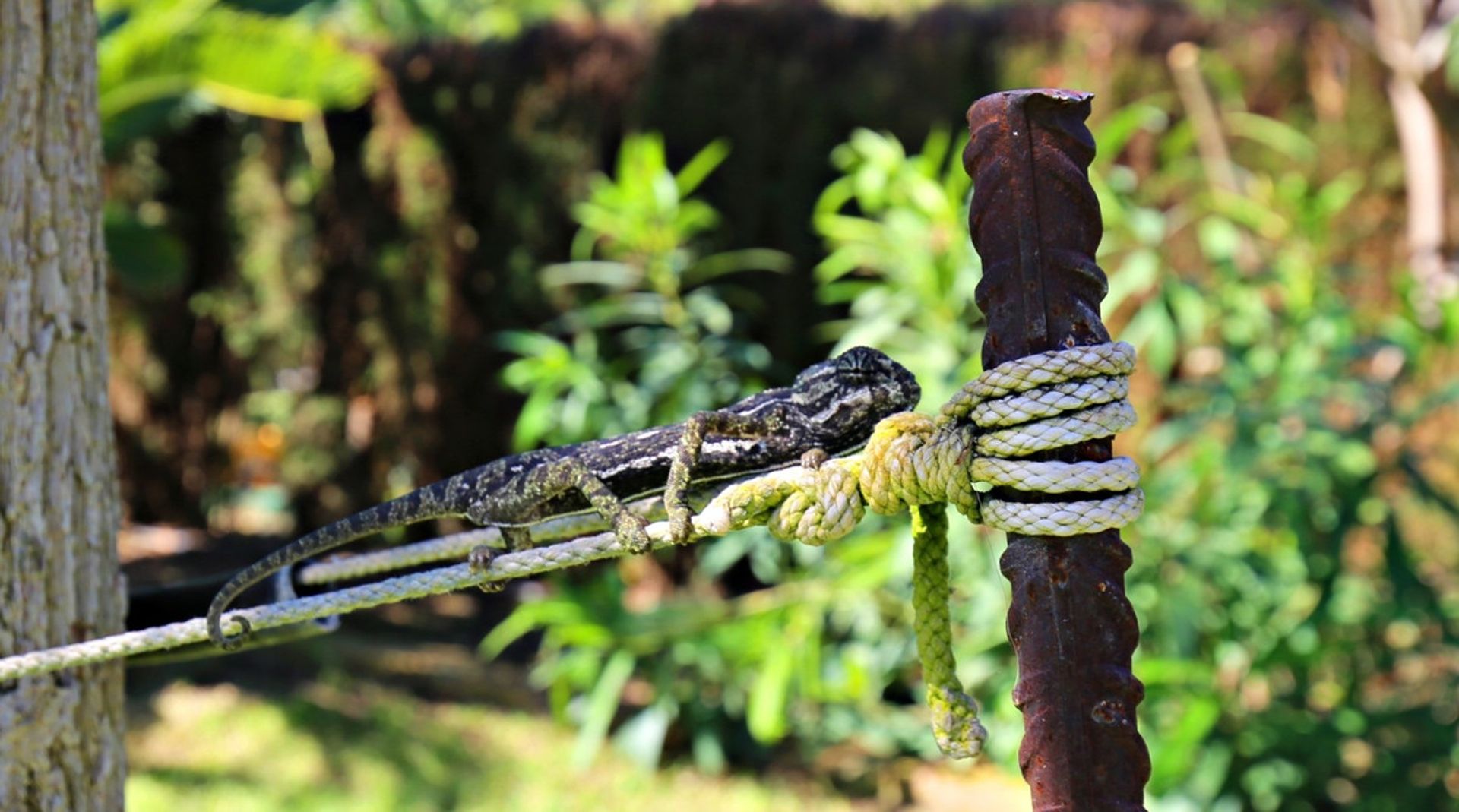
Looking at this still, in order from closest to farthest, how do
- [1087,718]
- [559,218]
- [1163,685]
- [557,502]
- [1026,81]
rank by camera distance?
[1087,718] < [557,502] < [1163,685] < [1026,81] < [559,218]

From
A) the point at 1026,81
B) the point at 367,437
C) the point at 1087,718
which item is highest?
the point at 1026,81

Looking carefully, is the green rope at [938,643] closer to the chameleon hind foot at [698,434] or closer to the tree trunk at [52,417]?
the chameleon hind foot at [698,434]

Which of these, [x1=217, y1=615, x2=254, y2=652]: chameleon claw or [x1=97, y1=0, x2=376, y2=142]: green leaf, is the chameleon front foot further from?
[x1=97, y1=0, x2=376, y2=142]: green leaf

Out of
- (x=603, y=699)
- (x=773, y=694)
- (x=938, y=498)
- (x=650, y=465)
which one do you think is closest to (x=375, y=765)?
(x=603, y=699)

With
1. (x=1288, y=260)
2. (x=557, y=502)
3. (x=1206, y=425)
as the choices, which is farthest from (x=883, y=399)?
(x=1288, y=260)

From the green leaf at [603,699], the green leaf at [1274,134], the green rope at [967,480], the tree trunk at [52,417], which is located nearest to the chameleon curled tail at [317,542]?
the tree trunk at [52,417]

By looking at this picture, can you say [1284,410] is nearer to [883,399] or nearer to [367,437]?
[883,399]

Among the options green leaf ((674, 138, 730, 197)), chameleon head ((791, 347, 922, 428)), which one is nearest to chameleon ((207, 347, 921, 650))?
chameleon head ((791, 347, 922, 428))
